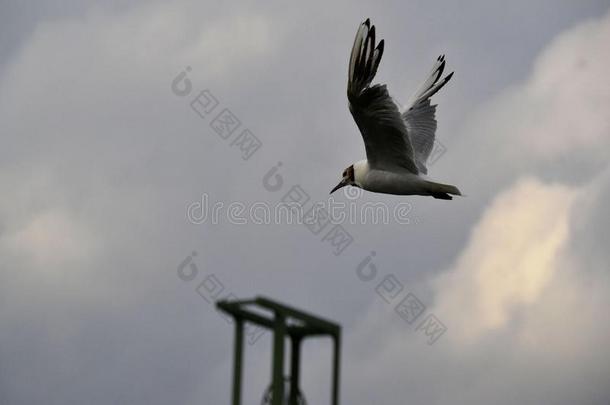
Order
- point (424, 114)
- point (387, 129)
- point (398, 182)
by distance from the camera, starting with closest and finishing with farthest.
Result: point (387, 129) < point (398, 182) < point (424, 114)

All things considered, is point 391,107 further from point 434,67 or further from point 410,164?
point 434,67

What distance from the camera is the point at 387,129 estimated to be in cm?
1877

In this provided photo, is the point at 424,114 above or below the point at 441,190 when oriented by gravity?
above

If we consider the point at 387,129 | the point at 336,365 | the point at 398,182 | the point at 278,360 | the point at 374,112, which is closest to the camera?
the point at 278,360

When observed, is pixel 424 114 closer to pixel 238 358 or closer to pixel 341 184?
pixel 341 184

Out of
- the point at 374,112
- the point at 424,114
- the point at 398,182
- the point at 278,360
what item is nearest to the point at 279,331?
the point at 278,360

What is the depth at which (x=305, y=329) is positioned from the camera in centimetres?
991

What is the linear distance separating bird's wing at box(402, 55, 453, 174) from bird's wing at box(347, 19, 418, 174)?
1.81m

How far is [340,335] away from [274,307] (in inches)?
31.7

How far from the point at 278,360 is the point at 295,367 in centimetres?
57

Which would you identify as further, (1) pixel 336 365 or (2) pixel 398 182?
(2) pixel 398 182

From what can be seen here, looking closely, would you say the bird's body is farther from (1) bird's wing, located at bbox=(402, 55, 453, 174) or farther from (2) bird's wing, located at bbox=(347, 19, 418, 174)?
(1) bird's wing, located at bbox=(402, 55, 453, 174)

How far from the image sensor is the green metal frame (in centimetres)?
929

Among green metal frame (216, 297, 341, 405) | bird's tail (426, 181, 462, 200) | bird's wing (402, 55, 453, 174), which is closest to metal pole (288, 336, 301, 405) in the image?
green metal frame (216, 297, 341, 405)
